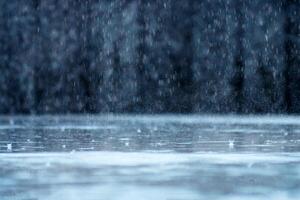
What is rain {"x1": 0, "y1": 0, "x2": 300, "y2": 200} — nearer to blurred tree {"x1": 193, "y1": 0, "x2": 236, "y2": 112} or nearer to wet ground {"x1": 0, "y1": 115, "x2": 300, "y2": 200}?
blurred tree {"x1": 193, "y1": 0, "x2": 236, "y2": 112}

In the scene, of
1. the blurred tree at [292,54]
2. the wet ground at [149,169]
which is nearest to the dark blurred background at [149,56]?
the blurred tree at [292,54]

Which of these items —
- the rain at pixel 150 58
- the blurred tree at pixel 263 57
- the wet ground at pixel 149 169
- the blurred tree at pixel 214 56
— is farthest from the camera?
the blurred tree at pixel 214 56

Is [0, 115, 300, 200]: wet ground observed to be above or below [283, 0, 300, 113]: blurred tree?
below

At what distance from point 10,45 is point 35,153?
20068mm

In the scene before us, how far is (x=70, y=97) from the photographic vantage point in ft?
90.0

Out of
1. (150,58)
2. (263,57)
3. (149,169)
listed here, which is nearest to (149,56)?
(150,58)

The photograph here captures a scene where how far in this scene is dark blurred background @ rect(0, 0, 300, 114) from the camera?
27.3 meters

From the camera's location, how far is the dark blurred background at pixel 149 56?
27.3 meters

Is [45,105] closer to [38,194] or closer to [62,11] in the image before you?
[62,11]

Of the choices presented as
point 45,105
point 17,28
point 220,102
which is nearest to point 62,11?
point 17,28

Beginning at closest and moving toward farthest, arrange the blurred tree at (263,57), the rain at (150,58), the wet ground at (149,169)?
the wet ground at (149,169)
the blurred tree at (263,57)
the rain at (150,58)

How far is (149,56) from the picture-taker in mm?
28453

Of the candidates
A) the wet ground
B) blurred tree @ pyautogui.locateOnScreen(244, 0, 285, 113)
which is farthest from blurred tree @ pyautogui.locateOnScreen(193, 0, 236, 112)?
the wet ground

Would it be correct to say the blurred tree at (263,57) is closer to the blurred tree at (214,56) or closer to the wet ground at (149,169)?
the blurred tree at (214,56)
